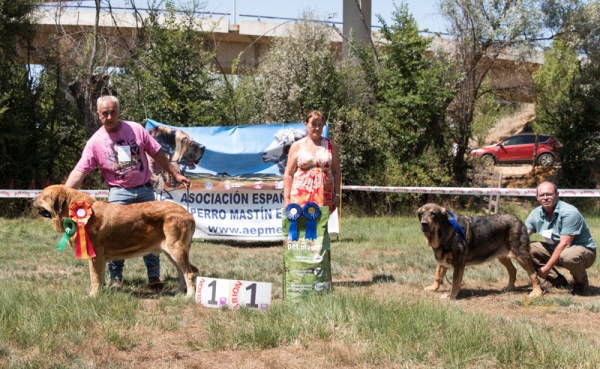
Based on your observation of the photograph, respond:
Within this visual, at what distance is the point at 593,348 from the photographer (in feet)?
13.4

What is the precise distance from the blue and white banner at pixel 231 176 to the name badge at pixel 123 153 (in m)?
4.65

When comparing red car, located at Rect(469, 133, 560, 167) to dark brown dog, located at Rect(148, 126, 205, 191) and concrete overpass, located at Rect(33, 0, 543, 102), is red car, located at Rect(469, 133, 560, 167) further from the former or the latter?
dark brown dog, located at Rect(148, 126, 205, 191)

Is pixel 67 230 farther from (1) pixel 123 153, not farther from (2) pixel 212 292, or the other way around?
(2) pixel 212 292

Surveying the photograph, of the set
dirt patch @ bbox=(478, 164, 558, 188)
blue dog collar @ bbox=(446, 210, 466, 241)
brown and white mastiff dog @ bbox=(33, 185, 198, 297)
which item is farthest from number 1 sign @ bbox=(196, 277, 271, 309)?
dirt patch @ bbox=(478, 164, 558, 188)

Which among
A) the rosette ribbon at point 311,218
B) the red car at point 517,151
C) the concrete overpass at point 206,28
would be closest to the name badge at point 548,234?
the rosette ribbon at point 311,218

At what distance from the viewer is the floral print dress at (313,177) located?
6051 mm

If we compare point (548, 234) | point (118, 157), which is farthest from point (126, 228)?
point (548, 234)

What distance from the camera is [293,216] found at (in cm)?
554

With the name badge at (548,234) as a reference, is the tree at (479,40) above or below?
above

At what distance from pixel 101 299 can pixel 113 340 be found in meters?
0.84

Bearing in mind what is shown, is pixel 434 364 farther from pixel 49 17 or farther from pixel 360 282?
pixel 49 17

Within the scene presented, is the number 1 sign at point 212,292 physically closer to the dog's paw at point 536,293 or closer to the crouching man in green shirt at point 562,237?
the dog's paw at point 536,293

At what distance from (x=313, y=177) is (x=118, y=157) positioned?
6.34 ft

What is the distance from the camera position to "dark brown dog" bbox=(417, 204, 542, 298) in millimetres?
6242
